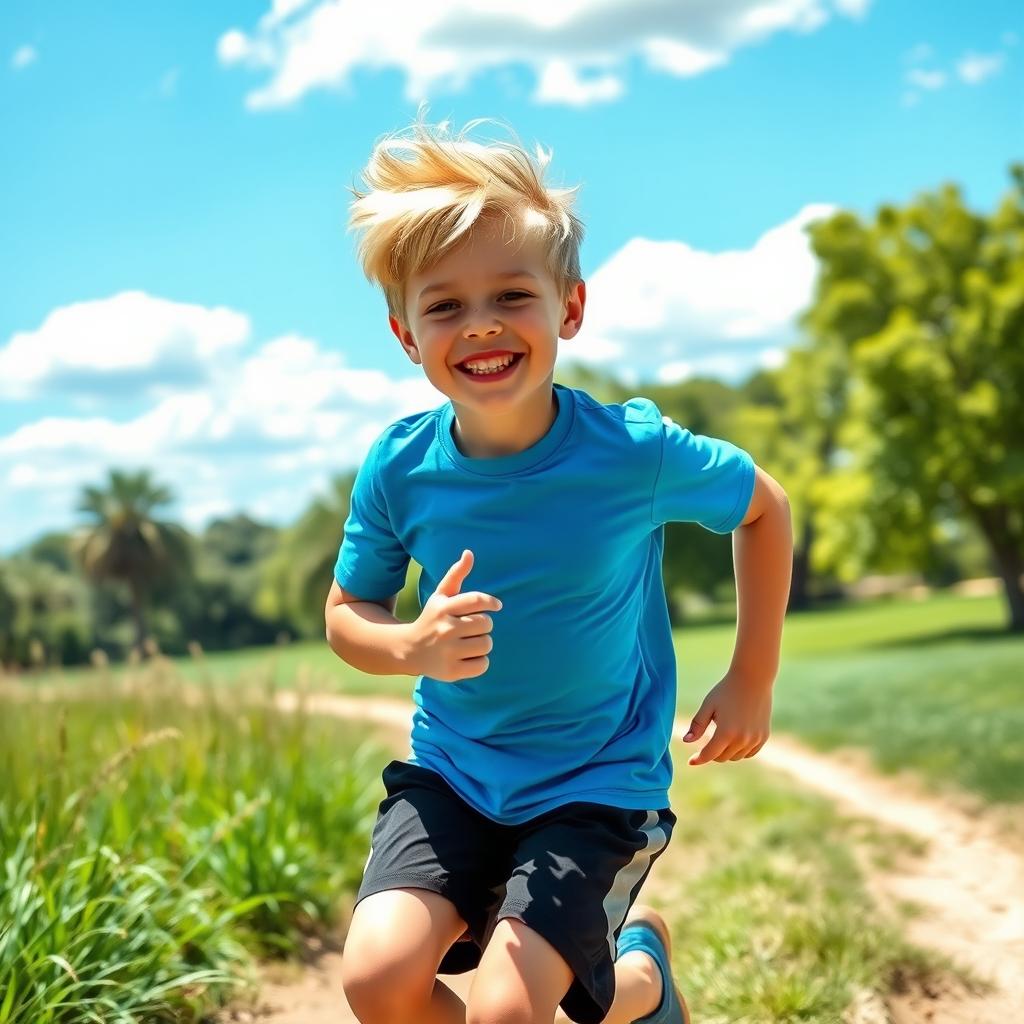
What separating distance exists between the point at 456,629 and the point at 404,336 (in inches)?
36.1

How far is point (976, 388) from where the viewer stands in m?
24.2

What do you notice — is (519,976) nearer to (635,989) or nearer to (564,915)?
(564,915)

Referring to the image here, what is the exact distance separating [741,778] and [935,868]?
295 cm

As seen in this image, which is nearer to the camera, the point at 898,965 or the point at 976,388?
the point at 898,965

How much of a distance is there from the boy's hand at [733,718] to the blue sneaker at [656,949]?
555 millimetres

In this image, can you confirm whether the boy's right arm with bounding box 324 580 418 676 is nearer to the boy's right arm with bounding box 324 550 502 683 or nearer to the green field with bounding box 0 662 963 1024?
the boy's right arm with bounding box 324 550 502 683

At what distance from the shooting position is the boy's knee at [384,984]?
97.7 inches

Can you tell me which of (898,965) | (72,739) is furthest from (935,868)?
(72,739)

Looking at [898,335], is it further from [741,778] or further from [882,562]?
[741,778]

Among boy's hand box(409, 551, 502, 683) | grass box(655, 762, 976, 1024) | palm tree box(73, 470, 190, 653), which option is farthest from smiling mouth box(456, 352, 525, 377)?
palm tree box(73, 470, 190, 653)

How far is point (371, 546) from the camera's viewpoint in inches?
116

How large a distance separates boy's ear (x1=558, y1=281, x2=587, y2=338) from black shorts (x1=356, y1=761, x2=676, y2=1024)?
3.64 ft

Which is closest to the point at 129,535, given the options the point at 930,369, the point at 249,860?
the point at 930,369

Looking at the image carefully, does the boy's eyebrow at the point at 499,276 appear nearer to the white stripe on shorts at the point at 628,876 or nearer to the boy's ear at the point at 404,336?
the boy's ear at the point at 404,336
